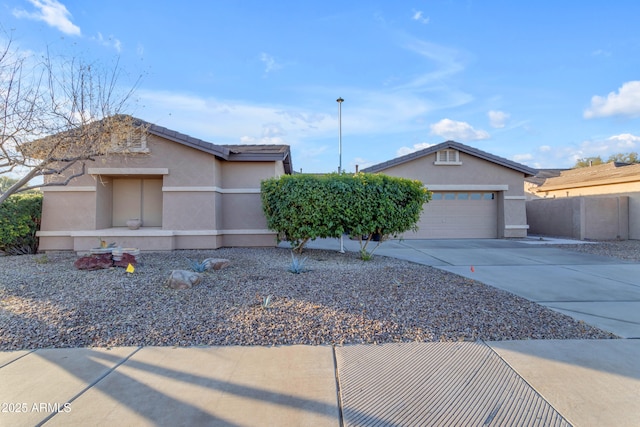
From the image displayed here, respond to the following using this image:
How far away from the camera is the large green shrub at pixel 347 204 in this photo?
9.02 metres

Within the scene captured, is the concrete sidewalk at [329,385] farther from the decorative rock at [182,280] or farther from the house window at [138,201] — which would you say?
the house window at [138,201]

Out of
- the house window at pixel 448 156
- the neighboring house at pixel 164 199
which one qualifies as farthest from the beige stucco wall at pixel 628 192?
the neighboring house at pixel 164 199

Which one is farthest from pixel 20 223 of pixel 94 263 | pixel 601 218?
pixel 601 218

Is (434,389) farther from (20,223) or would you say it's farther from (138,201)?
(20,223)

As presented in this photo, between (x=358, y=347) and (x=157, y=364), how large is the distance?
219cm

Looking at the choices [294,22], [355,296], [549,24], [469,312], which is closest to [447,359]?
[469,312]

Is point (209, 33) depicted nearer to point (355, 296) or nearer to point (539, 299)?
point (355, 296)

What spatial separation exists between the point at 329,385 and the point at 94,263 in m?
6.51

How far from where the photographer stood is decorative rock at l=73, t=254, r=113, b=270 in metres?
7.29

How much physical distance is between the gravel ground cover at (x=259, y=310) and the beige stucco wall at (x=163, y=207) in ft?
12.1

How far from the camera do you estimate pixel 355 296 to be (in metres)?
5.64

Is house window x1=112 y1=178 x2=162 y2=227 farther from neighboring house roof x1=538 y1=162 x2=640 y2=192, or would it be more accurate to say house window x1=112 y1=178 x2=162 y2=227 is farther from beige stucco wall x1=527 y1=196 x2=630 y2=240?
neighboring house roof x1=538 y1=162 x2=640 y2=192

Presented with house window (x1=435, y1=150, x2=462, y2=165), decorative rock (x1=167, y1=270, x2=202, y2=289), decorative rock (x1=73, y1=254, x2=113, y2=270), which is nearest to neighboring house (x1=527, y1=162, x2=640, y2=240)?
house window (x1=435, y1=150, x2=462, y2=165)

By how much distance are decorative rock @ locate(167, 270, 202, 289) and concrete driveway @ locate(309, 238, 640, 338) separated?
228 inches
